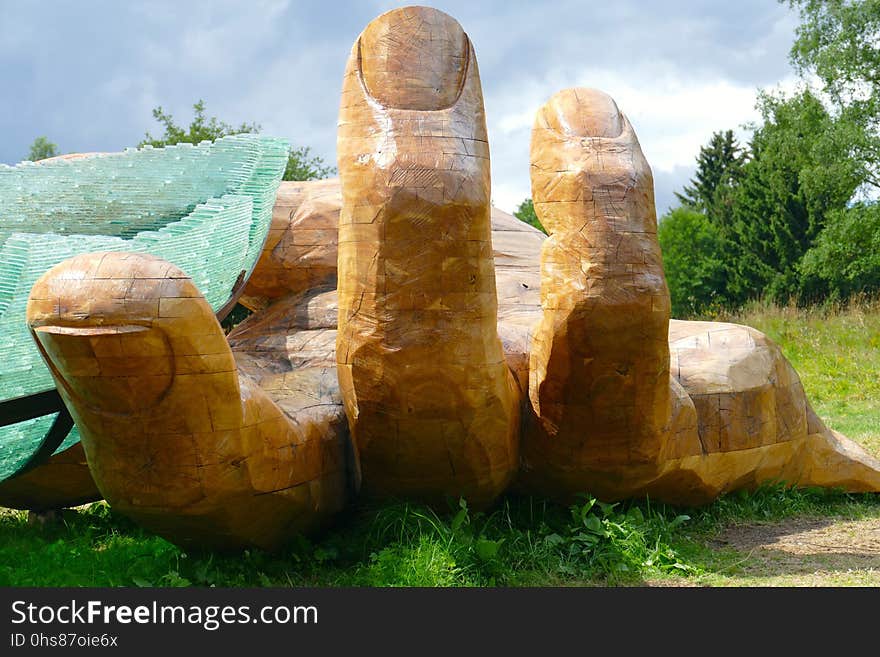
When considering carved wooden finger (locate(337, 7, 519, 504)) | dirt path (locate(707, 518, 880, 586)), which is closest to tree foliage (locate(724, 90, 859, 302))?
dirt path (locate(707, 518, 880, 586))

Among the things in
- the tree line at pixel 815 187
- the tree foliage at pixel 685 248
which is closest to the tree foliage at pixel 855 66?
the tree line at pixel 815 187

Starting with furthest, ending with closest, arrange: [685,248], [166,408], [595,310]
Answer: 1. [685,248]
2. [595,310]
3. [166,408]

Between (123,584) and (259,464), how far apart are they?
1022 mm

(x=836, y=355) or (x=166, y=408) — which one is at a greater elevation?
(x=166, y=408)

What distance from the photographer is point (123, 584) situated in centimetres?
461

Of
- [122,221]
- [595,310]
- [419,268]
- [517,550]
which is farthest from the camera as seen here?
[122,221]

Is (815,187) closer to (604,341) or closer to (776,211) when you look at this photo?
(776,211)

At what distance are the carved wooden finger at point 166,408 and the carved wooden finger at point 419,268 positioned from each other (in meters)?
0.44

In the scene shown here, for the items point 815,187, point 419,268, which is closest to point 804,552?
point 419,268

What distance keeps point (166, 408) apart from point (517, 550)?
73.1 inches

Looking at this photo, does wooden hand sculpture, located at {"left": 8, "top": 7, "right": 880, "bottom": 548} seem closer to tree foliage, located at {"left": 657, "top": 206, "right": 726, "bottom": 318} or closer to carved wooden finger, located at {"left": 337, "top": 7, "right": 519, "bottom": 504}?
carved wooden finger, located at {"left": 337, "top": 7, "right": 519, "bottom": 504}

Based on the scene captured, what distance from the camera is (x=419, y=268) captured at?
4219 millimetres

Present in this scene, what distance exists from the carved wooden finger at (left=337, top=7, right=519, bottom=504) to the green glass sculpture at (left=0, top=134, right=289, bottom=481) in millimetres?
953

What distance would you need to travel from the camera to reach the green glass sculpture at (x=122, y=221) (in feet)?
14.6
